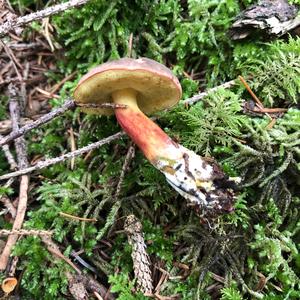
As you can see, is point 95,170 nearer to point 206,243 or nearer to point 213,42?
point 206,243

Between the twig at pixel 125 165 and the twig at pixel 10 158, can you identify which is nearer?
the twig at pixel 125 165

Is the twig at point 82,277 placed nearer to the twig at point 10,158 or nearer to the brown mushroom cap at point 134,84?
the twig at point 10,158

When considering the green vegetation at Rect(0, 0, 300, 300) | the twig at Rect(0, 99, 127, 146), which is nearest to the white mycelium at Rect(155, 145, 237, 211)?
the green vegetation at Rect(0, 0, 300, 300)

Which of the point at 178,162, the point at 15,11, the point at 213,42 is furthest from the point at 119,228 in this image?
the point at 15,11

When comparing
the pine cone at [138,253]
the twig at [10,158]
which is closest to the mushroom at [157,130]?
the pine cone at [138,253]

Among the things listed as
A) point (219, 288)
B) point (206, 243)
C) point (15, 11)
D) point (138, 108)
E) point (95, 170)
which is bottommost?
point (219, 288)

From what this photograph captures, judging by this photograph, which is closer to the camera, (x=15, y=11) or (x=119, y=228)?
(x=119, y=228)
